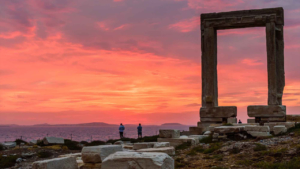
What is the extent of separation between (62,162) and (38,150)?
10.8m

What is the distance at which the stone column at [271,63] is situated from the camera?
19.3 meters

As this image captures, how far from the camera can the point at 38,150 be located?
19.0 metres

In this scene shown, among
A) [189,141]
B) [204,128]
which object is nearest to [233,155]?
[189,141]

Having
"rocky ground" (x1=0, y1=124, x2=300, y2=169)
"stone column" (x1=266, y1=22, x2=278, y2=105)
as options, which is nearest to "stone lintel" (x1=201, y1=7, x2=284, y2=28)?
"stone column" (x1=266, y1=22, x2=278, y2=105)

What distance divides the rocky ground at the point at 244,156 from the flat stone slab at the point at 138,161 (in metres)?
2.79

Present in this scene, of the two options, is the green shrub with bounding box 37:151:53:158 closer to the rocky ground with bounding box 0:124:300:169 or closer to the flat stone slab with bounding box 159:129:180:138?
the flat stone slab with bounding box 159:129:180:138

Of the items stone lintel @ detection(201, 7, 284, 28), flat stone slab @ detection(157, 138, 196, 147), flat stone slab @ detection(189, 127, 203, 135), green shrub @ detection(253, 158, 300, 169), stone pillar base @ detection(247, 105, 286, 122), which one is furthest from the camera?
stone lintel @ detection(201, 7, 284, 28)

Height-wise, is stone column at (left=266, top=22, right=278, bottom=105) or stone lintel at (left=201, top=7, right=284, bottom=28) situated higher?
stone lintel at (left=201, top=7, right=284, bottom=28)

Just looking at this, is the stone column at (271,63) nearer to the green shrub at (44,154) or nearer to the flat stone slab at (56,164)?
the green shrub at (44,154)

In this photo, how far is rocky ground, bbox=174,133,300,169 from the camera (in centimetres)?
941

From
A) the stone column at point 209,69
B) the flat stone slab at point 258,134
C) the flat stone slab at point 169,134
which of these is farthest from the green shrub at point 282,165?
the stone column at point 209,69

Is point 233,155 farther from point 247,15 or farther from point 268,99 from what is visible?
point 247,15

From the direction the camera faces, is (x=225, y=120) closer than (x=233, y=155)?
No

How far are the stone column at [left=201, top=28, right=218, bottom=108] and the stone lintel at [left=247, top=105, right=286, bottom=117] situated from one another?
90.9 inches
